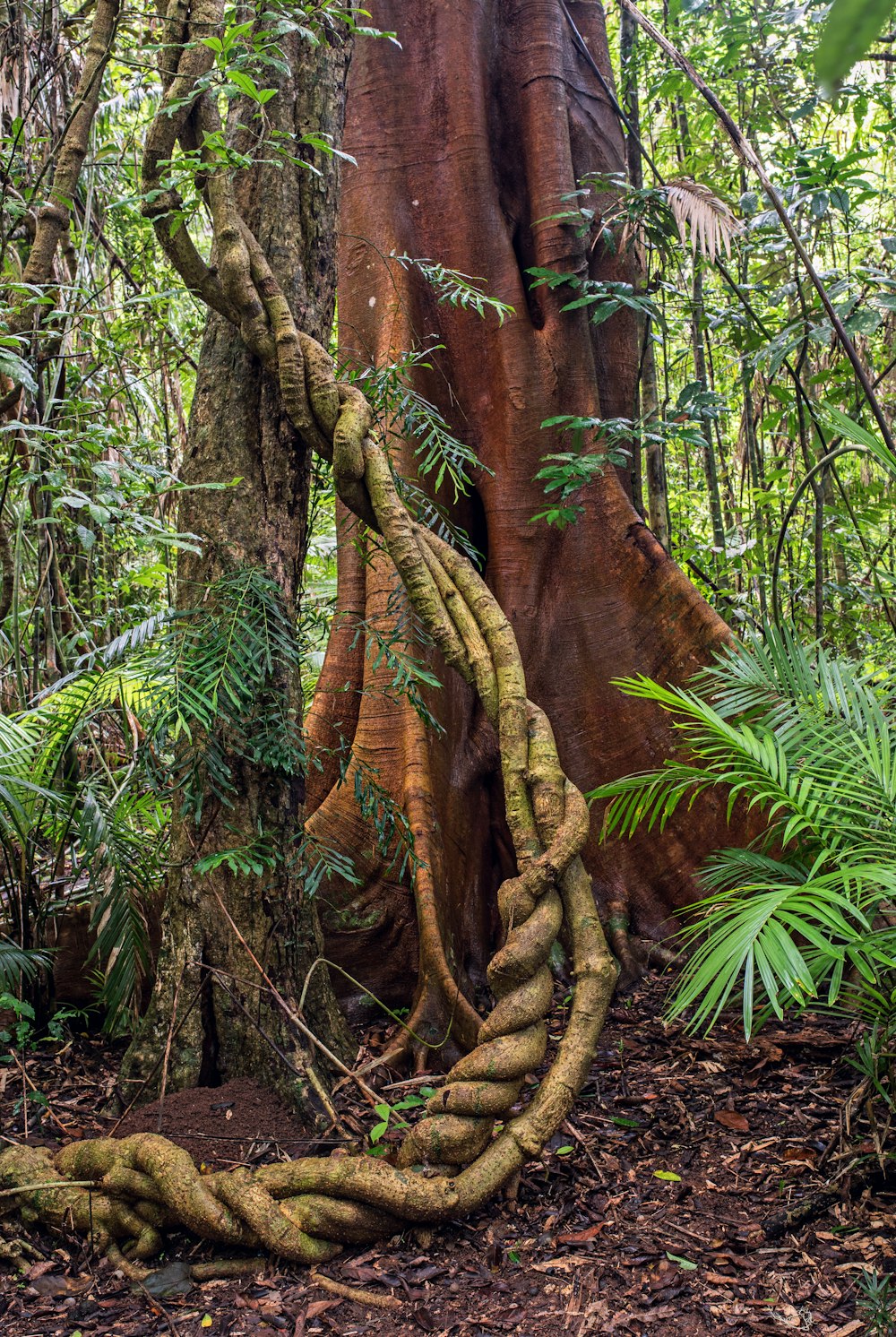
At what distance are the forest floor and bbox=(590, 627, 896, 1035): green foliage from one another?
344 mm

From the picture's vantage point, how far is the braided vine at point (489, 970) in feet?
6.29

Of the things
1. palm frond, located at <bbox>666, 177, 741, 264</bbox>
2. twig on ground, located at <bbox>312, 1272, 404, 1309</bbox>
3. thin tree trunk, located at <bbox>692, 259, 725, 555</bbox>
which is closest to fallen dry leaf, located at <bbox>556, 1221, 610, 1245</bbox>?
twig on ground, located at <bbox>312, 1272, 404, 1309</bbox>

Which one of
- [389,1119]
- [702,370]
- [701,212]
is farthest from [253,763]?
[702,370]

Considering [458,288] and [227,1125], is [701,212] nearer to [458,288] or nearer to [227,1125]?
[458,288]

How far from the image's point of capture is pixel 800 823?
6.63 feet

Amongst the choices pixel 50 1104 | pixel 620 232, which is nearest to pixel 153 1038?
pixel 50 1104

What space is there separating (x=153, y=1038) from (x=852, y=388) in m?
3.61

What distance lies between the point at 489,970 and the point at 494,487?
6.63 ft

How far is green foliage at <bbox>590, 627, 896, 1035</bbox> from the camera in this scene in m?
1.63

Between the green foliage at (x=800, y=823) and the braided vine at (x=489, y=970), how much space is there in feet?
0.84

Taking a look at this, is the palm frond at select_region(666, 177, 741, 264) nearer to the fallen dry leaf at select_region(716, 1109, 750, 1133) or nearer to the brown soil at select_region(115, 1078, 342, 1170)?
the fallen dry leaf at select_region(716, 1109, 750, 1133)

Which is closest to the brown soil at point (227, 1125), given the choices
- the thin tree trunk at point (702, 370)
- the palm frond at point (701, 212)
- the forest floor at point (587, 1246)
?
the forest floor at point (587, 1246)

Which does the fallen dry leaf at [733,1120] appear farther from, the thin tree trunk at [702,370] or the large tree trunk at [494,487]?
the thin tree trunk at [702,370]

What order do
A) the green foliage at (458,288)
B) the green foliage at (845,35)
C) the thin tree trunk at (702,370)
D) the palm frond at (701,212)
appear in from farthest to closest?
the thin tree trunk at (702,370)
the palm frond at (701,212)
the green foliage at (458,288)
the green foliage at (845,35)
